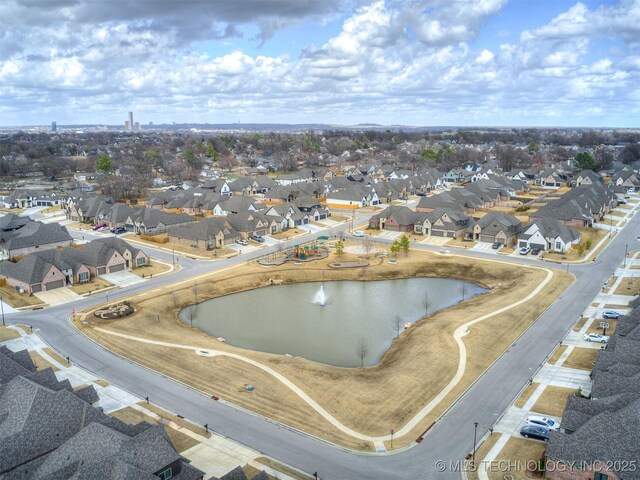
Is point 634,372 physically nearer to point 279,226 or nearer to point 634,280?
point 634,280

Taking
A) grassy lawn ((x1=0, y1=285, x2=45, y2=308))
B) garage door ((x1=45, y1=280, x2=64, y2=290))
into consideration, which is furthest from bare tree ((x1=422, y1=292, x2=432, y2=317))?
garage door ((x1=45, y1=280, x2=64, y2=290))

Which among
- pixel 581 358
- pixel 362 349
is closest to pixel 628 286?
pixel 581 358

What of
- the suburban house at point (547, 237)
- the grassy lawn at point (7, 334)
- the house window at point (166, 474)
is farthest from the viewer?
the suburban house at point (547, 237)

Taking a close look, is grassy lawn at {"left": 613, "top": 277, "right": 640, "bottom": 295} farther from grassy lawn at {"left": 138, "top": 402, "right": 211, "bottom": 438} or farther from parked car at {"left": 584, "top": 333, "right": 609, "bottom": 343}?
grassy lawn at {"left": 138, "top": 402, "right": 211, "bottom": 438}

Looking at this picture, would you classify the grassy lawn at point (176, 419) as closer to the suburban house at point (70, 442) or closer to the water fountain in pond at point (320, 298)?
the suburban house at point (70, 442)

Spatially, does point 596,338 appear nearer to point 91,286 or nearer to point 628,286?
point 628,286

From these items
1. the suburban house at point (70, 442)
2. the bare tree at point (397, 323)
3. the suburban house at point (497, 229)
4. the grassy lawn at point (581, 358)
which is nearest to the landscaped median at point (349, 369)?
the bare tree at point (397, 323)
